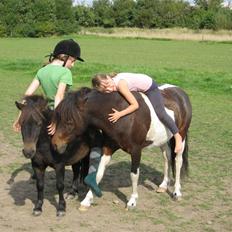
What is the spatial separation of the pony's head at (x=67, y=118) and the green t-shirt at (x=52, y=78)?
1.80 ft

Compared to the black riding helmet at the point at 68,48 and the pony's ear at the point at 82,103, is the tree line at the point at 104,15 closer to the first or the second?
the black riding helmet at the point at 68,48

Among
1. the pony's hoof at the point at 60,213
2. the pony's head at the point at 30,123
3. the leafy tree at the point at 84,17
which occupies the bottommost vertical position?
the leafy tree at the point at 84,17

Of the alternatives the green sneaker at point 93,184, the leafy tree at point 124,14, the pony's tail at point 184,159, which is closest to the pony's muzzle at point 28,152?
the green sneaker at point 93,184

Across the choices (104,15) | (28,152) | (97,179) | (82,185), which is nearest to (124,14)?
(104,15)

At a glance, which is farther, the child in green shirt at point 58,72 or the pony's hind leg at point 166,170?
the pony's hind leg at point 166,170

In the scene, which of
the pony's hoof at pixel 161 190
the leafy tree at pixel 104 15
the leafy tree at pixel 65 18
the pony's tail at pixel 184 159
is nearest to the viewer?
the pony's hoof at pixel 161 190

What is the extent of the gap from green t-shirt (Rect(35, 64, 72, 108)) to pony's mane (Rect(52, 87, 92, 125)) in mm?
525

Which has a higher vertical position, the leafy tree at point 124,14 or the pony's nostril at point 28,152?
the pony's nostril at point 28,152

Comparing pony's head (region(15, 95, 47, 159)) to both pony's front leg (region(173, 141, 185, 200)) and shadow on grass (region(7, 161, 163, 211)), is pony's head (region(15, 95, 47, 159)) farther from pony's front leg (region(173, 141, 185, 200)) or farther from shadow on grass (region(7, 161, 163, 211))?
pony's front leg (region(173, 141, 185, 200))

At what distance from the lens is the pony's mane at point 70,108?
4.55 meters

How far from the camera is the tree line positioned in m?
70.0

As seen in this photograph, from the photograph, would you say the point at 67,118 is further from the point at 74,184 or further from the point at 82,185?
the point at 82,185

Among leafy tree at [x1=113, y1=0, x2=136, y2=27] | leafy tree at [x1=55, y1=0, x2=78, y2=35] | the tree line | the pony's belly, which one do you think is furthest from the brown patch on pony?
leafy tree at [x1=113, y1=0, x2=136, y2=27]

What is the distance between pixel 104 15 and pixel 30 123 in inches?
3316
